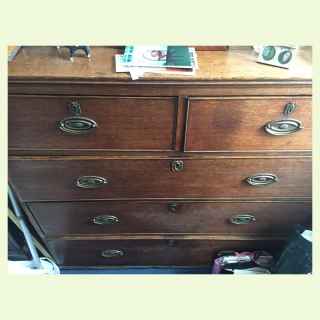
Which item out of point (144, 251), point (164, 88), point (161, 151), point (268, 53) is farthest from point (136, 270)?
Result: point (268, 53)

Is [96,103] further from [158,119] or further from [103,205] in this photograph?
[103,205]

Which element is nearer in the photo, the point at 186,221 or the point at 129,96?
the point at 129,96

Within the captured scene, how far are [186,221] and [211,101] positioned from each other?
1.74 feet

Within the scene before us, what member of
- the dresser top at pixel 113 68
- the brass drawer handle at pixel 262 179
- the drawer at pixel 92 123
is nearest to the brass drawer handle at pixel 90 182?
the drawer at pixel 92 123

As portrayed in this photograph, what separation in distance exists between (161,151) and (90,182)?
26 centimetres

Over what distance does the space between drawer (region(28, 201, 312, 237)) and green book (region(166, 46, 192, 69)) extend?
0.50 meters

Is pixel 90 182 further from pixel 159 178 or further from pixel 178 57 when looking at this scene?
pixel 178 57

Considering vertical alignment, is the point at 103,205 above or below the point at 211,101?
below

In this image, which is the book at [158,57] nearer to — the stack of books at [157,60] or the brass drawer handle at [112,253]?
the stack of books at [157,60]

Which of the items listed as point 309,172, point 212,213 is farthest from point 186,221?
point 309,172

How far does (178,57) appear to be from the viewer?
2.67 feet

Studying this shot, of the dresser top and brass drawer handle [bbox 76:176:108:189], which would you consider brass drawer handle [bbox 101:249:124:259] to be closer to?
brass drawer handle [bbox 76:176:108:189]

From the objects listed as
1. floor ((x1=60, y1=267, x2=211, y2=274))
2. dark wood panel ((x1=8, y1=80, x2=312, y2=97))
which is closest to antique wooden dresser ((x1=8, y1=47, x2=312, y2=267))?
dark wood panel ((x1=8, y1=80, x2=312, y2=97))

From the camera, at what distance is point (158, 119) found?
0.86 meters
